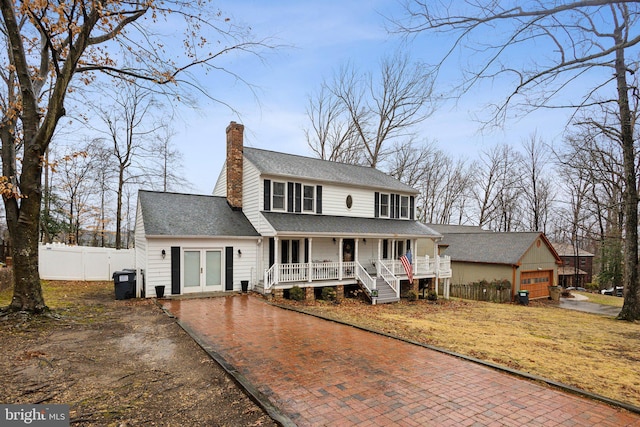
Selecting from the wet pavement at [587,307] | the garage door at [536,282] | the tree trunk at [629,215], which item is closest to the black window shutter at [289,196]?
the tree trunk at [629,215]

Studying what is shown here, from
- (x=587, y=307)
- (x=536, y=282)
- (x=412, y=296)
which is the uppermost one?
(x=412, y=296)

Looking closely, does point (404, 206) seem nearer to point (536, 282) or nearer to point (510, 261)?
point (510, 261)

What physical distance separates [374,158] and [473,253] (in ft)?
39.9

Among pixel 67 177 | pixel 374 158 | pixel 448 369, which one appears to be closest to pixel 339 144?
pixel 374 158

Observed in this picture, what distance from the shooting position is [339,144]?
3206cm

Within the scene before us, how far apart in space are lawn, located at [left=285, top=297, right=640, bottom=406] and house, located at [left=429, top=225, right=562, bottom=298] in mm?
7105

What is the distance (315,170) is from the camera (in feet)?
58.7

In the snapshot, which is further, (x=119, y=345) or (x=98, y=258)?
(x=98, y=258)

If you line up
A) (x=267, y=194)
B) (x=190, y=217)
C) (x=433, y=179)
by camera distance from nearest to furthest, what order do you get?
(x=190, y=217), (x=267, y=194), (x=433, y=179)

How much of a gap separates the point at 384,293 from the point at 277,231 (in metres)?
6.15

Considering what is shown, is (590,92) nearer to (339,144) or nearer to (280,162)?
(280,162)

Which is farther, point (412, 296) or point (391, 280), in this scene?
point (412, 296)

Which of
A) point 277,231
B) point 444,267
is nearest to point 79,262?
point 277,231

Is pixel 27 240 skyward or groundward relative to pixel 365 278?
skyward
